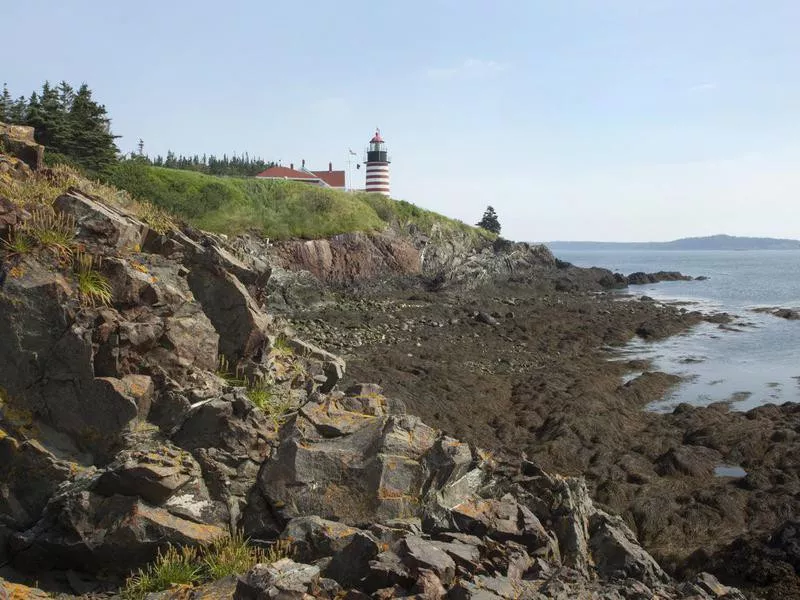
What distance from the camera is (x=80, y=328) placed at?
33.6ft

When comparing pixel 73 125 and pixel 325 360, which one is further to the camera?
pixel 73 125

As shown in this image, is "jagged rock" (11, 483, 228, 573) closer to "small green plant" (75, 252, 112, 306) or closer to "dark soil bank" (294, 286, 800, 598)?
"small green plant" (75, 252, 112, 306)

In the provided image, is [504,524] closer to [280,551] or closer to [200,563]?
[280,551]

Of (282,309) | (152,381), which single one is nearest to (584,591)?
(152,381)

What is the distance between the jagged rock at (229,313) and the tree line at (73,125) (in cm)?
2298

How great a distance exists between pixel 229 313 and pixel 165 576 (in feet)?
18.4

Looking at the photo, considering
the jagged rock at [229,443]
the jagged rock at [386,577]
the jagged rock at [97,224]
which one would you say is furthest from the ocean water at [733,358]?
the jagged rock at [97,224]

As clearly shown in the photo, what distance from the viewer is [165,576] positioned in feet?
27.1

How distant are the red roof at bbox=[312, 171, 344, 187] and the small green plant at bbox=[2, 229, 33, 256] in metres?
65.8

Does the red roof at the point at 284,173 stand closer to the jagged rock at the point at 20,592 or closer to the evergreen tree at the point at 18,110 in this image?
the evergreen tree at the point at 18,110

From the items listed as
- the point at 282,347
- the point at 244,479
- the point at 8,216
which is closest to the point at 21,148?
the point at 8,216

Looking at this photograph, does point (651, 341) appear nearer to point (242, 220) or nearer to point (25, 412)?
point (242, 220)

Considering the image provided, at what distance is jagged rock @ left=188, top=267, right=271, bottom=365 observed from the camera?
12.6 meters

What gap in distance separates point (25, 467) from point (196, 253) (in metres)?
5.05
